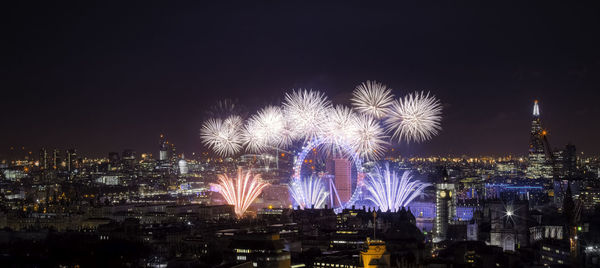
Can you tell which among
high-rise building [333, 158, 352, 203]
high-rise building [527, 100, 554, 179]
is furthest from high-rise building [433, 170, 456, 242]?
high-rise building [527, 100, 554, 179]

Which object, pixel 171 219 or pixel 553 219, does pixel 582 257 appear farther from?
pixel 171 219

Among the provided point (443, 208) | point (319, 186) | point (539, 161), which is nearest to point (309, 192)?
point (319, 186)

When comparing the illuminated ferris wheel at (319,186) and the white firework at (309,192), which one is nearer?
the illuminated ferris wheel at (319,186)

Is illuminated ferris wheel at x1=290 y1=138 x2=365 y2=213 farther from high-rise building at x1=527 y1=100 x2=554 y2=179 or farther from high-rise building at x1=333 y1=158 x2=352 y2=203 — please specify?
high-rise building at x1=527 y1=100 x2=554 y2=179

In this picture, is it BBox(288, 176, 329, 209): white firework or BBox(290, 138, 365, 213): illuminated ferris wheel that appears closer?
BBox(290, 138, 365, 213): illuminated ferris wheel

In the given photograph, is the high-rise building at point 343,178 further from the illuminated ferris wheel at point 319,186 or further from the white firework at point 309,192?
the white firework at point 309,192

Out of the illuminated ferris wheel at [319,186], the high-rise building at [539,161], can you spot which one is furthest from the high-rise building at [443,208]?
the high-rise building at [539,161]

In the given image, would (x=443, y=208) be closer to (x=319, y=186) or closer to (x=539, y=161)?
(x=319, y=186)
